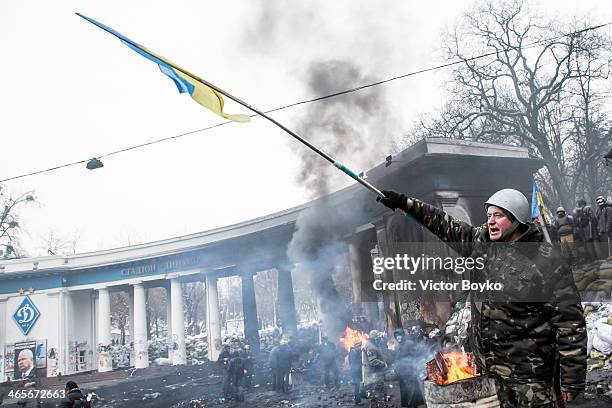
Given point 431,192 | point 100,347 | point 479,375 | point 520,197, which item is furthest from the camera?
point 100,347

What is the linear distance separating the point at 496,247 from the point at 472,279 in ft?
0.95

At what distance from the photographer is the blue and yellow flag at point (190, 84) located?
162 inches

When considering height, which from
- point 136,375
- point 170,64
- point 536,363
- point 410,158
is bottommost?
point 136,375

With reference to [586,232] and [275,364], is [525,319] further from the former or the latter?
[275,364]

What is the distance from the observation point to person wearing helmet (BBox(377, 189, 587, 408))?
2.53 metres

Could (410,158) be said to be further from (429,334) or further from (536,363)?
(536,363)

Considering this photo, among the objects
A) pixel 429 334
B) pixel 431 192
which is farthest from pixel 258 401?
pixel 431 192

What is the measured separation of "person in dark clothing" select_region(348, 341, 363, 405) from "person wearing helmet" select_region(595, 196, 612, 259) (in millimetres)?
6441

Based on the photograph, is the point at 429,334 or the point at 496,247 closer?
the point at 496,247

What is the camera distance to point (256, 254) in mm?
22234

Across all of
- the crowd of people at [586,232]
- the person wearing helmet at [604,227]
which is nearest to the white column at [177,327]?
the crowd of people at [586,232]

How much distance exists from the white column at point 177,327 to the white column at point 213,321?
1.60m

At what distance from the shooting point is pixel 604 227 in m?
10.5

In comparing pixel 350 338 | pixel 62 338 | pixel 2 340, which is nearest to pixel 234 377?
pixel 350 338
